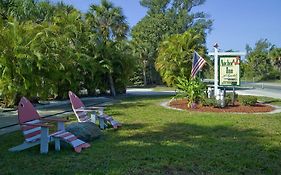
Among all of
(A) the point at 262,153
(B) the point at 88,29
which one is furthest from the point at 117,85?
(A) the point at 262,153

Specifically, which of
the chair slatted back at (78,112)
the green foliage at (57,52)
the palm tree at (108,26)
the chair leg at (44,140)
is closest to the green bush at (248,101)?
the chair slatted back at (78,112)

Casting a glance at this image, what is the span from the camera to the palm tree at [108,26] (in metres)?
24.6

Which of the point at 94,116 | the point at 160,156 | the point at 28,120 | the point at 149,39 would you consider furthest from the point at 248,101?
the point at 149,39

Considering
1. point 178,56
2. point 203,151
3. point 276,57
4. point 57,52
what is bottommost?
point 203,151

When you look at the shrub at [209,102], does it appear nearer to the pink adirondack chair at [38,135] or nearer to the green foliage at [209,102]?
the green foliage at [209,102]

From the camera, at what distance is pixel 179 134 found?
934 centimetres

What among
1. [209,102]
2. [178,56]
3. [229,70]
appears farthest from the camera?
[178,56]

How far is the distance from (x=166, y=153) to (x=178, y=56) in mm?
22718

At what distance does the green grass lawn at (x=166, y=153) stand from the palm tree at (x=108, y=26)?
14.1 meters

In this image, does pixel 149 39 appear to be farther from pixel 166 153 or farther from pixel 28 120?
pixel 166 153

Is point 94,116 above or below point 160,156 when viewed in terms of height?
above

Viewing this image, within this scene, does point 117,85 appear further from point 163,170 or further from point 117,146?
point 163,170

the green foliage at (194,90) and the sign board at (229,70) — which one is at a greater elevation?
the sign board at (229,70)

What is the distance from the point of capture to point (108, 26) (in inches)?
1053
